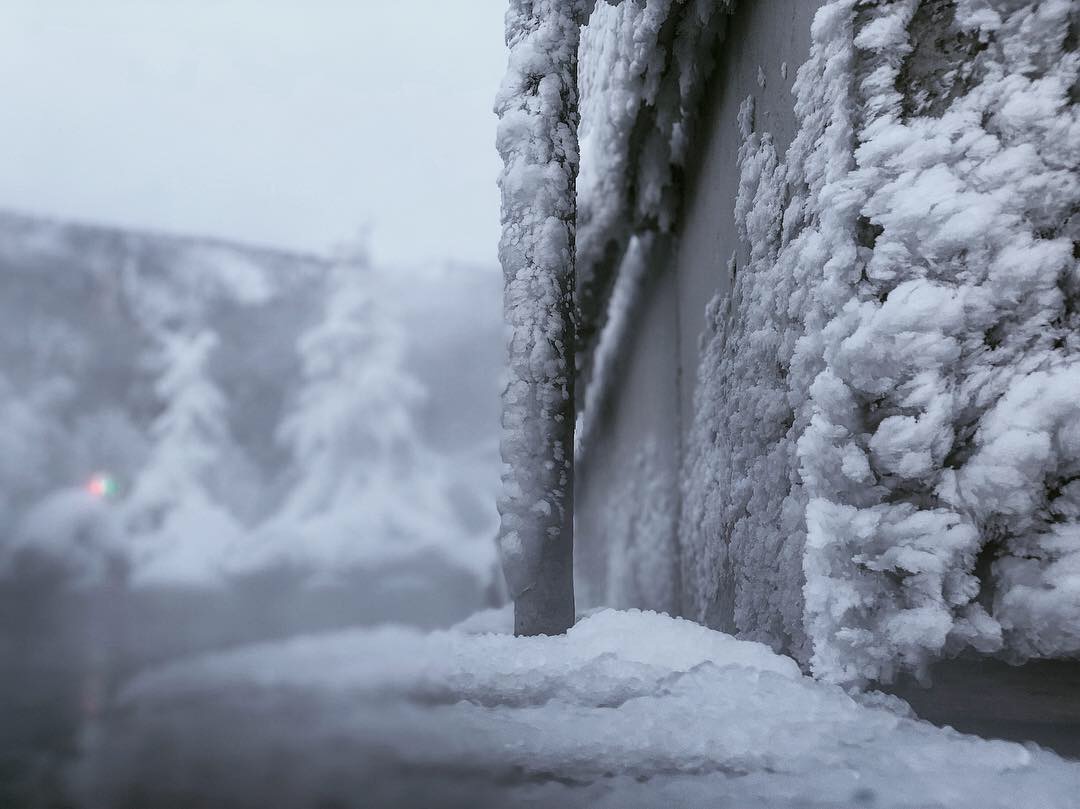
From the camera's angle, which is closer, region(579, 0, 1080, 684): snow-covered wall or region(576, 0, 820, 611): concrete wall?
region(579, 0, 1080, 684): snow-covered wall

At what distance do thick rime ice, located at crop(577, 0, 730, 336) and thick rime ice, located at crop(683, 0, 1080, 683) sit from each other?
4.23 feet

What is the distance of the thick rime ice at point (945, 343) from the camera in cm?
132

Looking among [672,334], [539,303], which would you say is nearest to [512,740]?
[539,303]

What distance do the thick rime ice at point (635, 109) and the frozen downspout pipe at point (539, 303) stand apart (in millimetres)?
370

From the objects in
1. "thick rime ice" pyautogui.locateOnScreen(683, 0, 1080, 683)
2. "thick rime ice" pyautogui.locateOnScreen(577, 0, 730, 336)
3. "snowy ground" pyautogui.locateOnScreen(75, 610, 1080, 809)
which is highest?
"thick rime ice" pyautogui.locateOnScreen(577, 0, 730, 336)

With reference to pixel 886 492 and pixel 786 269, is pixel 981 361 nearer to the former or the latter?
pixel 886 492

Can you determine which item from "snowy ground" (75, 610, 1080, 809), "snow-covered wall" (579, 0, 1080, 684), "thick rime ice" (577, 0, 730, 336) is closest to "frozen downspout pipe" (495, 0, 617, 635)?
"thick rime ice" (577, 0, 730, 336)

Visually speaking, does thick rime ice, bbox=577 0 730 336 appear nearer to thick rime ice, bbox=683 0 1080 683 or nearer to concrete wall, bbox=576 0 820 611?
concrete wall, bbox=576 0 820 611

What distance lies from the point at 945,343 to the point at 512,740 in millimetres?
979

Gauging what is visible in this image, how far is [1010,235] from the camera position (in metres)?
1.34

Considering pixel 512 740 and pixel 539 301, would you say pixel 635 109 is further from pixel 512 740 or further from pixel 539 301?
pixel 512 740

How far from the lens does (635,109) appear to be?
10.4 ft

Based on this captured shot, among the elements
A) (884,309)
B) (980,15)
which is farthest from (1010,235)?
(980,15)

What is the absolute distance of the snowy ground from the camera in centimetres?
70
